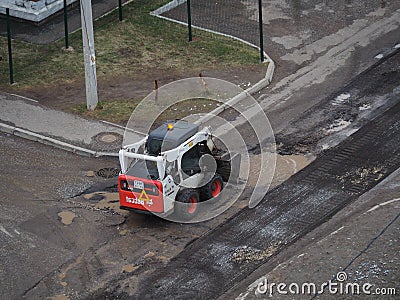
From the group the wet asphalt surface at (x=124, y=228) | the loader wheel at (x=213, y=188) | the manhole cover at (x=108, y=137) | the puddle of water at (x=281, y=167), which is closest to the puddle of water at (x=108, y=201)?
the wet asphalt surface at (x=124, y=228)

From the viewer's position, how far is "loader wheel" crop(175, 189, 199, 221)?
19.4 meters

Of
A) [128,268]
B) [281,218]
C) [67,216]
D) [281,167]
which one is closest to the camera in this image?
[128,268]

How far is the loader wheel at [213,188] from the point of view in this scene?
65.9 feet

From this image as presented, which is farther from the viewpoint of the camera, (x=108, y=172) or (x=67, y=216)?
(x=108, y=172)

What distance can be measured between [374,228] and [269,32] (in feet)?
41.7

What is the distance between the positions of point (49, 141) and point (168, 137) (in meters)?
4.84

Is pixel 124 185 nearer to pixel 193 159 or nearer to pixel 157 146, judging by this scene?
pixel 157 146

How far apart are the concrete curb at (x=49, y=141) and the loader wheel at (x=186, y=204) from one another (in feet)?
11.2

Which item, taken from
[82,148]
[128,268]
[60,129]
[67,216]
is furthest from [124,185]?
[60,129]

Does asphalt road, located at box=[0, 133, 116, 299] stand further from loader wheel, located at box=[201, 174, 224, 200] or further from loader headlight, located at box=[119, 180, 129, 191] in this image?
loader wheel, located at box=[201, 174, 224, 200]

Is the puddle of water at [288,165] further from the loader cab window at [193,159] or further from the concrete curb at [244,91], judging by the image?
the concrete curb at [244,91]

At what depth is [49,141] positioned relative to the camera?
910 inches

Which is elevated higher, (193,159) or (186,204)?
(193,159)

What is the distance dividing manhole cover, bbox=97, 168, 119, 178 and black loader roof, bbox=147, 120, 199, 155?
2.27 meters
